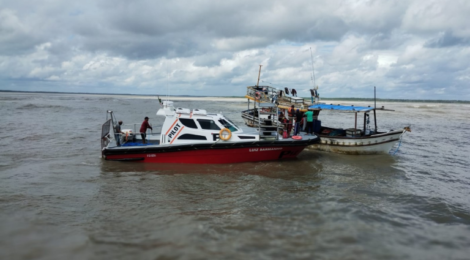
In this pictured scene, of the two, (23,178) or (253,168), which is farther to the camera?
(253,168)

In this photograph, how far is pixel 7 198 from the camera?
770 cm

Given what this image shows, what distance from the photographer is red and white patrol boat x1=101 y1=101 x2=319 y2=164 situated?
37.1ft

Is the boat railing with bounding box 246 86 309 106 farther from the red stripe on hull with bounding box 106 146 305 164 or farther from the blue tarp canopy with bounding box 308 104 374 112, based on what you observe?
the red stripe on hull with bounding box 106 146 305 164

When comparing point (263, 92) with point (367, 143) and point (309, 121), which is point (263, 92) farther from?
point (367, 143)

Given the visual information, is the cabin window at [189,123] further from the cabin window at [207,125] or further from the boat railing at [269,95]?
the boat railing at [269,95]

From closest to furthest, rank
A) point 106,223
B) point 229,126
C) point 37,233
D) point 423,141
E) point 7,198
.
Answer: point 37,233 < point 106,223 < point 7,198 < point 229,126 < point 423,141

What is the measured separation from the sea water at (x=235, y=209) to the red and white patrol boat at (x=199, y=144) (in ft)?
1.34

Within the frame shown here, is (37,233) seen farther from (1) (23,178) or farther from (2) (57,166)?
(2) (57,166)

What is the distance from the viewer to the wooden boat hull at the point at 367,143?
13.5 m

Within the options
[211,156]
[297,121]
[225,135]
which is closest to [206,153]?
[211,156]

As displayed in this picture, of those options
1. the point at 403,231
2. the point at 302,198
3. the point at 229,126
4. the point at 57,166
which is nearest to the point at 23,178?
the point at 57,166

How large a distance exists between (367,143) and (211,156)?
7386mm

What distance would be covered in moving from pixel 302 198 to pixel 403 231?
246 cm

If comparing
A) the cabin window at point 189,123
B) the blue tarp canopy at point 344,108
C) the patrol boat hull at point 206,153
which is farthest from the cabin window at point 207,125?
the blue tarp canopy at point 344,108
